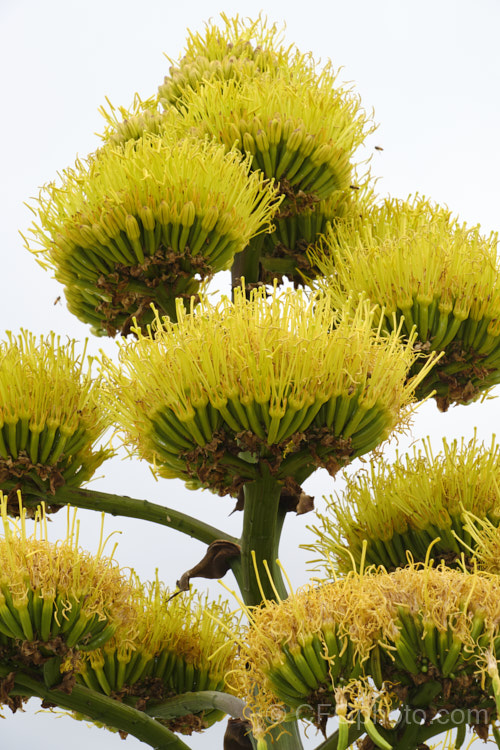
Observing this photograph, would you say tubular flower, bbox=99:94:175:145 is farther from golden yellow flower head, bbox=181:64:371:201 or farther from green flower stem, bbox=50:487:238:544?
green flower stem, bbox=50:487:238:544

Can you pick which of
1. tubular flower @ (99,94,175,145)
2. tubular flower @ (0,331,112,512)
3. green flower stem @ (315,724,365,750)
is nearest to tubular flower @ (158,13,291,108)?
tubular flower @ (99,94,175,145)

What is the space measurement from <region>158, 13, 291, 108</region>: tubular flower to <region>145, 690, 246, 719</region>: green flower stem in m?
1.62

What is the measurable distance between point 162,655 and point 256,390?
107 cm

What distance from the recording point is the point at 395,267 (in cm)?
225

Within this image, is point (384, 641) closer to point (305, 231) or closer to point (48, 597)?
point (48, 597)

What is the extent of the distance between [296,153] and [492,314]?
65 centimetres

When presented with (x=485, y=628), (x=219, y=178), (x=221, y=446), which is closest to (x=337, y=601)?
(x=485, y=628)

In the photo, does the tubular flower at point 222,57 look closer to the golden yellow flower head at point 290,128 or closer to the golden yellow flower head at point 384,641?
the golden yellow flower head at point 290,128

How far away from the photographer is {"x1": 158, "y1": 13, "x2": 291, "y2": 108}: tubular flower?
276cm

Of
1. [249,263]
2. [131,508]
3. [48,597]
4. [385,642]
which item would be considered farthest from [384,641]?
[249,263]

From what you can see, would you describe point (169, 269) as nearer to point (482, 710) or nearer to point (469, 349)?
point (469, 349)

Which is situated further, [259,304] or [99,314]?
[99,314]

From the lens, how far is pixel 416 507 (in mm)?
2289

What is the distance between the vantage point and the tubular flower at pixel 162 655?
94.4 inches
